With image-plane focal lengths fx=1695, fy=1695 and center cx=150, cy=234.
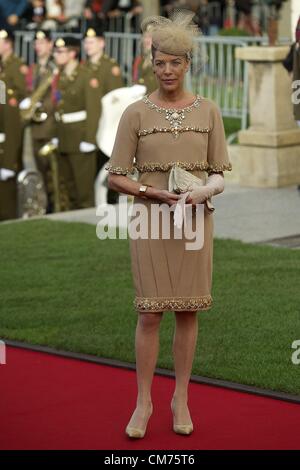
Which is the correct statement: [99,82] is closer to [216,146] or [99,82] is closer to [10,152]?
[10,152]

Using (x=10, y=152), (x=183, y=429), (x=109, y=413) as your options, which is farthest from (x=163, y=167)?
(x=10, y=152)

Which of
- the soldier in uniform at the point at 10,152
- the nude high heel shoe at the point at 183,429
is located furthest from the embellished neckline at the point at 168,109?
the soldier in uniform at the point at 10,152

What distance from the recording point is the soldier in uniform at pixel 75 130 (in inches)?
697

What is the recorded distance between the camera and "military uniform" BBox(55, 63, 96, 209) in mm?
17703

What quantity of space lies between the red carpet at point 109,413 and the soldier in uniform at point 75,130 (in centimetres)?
874

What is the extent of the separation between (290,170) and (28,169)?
289 centimetres

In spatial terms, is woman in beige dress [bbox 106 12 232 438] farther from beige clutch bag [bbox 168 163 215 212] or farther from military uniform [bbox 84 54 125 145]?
military uniform [bbox 84 54 125 145]

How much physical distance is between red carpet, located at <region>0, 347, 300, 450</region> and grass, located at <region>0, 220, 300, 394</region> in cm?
36

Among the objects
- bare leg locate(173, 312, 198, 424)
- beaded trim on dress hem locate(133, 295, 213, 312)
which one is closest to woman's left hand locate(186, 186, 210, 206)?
beaded trim on dress hem locate(133, 295, 213, 312)

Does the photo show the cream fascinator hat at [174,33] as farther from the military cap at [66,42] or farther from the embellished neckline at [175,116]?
the military cap at [66,42]

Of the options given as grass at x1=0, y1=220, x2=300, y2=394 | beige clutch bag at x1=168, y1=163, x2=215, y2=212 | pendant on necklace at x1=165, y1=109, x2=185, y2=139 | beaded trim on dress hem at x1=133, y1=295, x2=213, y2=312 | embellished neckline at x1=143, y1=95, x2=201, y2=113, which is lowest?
grass at x1=0, y1=220, x2=300, y2=394

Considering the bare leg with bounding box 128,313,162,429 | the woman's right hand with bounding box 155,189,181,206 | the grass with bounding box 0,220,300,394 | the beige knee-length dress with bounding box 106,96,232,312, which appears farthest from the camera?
the grass with bounding box 0,220,300,394

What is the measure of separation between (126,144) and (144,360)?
0.95m
